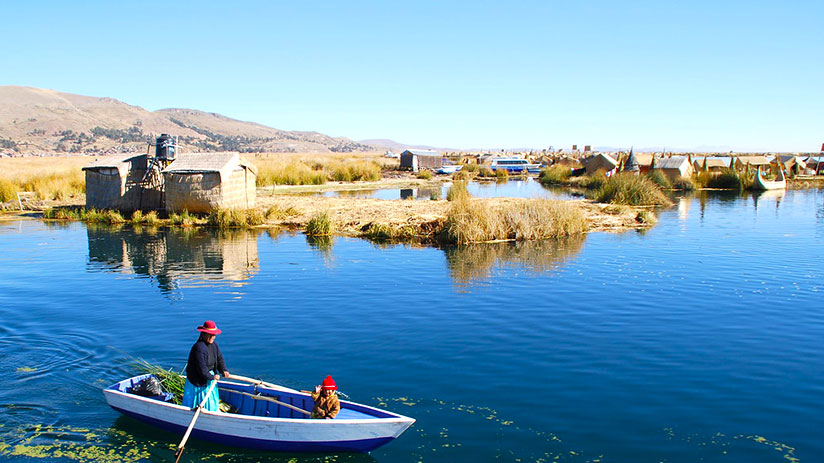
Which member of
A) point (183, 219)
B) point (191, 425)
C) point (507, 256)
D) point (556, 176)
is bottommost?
point (191, 425)

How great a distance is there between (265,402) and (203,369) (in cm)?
102

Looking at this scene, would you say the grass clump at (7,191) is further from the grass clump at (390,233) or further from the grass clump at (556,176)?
the grass clump at (556,176)

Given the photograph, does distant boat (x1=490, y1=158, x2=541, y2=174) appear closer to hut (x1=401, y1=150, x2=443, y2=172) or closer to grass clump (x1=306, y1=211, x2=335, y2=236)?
hut (x1=401, y1=150, x2=443, y2=172)

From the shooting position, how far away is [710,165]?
57.5m

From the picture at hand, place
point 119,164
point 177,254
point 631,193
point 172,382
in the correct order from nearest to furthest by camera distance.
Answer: point 172,382
point 177,254
point 119,164
point 631,193

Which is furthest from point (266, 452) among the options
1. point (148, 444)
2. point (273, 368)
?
point (273, 368)

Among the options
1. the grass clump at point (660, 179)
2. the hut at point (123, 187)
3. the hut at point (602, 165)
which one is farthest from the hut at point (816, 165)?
the hut at point (123, 187)

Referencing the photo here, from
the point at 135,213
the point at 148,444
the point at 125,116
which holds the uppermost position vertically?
the point at 125,116

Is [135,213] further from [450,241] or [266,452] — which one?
[266,452]

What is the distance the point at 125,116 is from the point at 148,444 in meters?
163

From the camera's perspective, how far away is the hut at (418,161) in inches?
2879

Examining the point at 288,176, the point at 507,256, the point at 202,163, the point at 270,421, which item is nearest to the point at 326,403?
the point at 270,421

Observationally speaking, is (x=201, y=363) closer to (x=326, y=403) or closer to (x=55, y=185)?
(x=326, y=403)

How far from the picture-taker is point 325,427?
7871 millimetres
